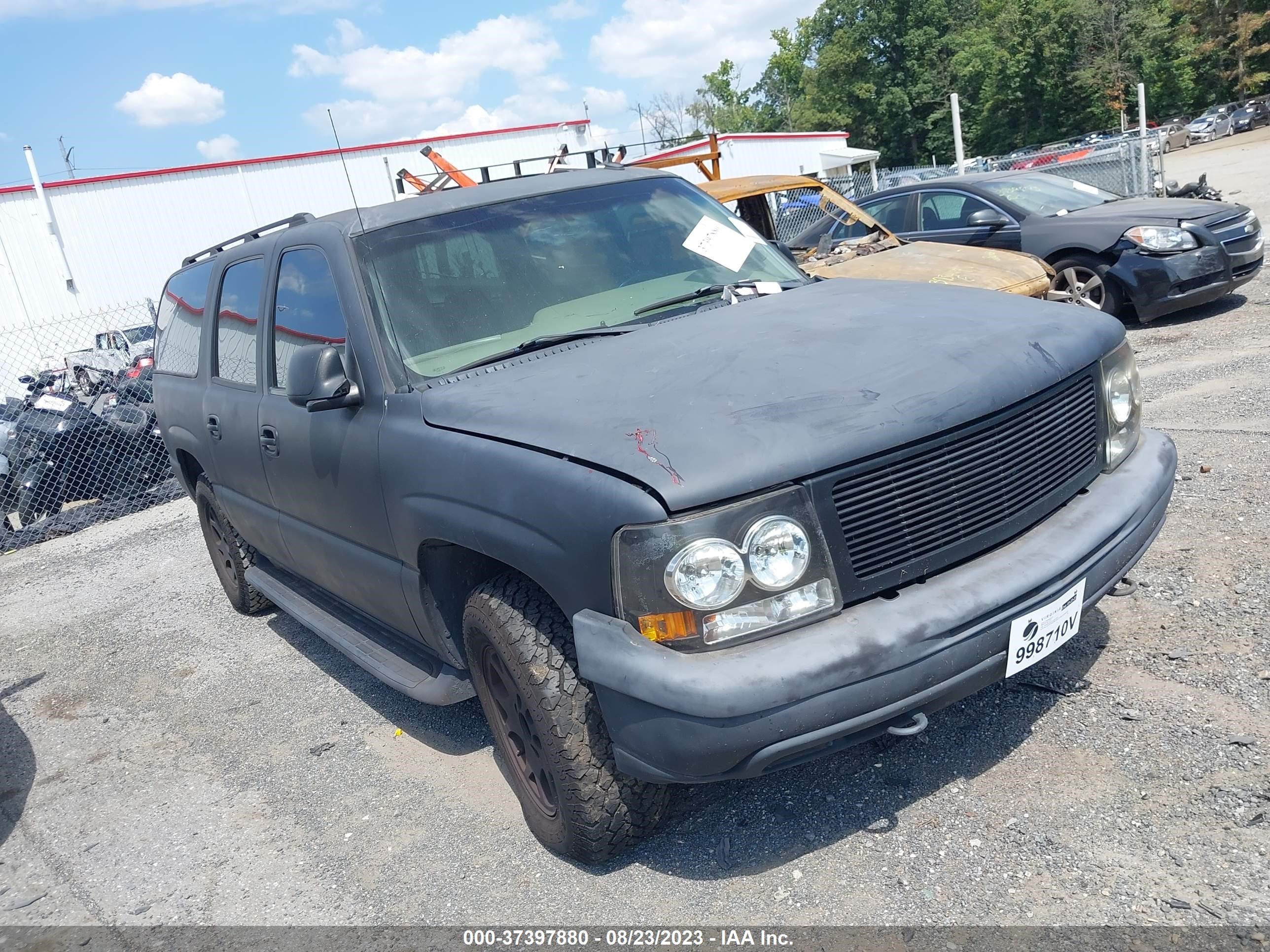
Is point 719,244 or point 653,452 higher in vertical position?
point 719,244

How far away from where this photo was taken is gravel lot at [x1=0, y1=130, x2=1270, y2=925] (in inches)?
Answer: 99.6

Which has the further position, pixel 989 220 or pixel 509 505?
pixel 989 220

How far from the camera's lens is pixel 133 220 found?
26.8m

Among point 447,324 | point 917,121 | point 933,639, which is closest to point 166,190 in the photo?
point 447,324

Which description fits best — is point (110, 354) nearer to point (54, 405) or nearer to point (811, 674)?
point (54, 405)

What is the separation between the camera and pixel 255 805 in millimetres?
3666

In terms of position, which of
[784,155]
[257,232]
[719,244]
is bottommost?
[719,244]

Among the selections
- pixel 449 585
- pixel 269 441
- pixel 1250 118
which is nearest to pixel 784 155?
pixel 1250 118

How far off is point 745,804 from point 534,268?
198 centimetres

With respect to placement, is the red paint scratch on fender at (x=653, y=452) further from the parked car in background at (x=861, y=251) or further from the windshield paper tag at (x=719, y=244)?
the parked car in background at (x=861, y=251)

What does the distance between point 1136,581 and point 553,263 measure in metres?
2.66

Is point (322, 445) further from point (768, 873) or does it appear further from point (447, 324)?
point (768, 873)

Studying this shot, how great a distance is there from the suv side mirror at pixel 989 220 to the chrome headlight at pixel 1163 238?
3.76 ft

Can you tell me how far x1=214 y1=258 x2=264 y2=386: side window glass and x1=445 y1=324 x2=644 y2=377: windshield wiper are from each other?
1.49m
